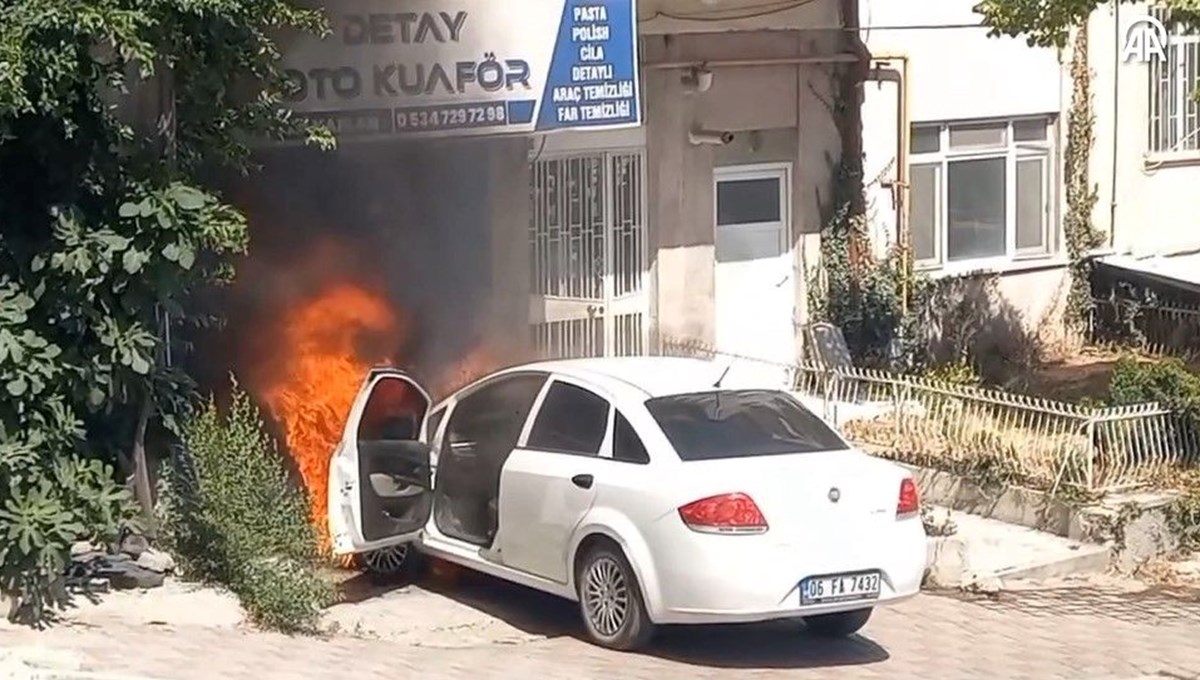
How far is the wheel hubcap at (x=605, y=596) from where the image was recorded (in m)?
9.88

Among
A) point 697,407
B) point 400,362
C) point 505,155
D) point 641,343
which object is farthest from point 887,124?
point 697,407

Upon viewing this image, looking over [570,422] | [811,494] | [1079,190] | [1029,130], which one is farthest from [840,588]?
[1079,190]

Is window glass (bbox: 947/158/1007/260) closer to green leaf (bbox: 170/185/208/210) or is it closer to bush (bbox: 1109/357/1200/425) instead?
bush (bbox: 1109/357/1200/425)

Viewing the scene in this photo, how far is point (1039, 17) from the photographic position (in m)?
14.5

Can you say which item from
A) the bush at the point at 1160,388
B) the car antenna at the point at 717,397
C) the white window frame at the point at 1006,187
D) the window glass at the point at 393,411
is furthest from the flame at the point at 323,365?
the white window frame at the point at 1006,187

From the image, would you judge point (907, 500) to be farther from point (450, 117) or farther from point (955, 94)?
point (955, 94)

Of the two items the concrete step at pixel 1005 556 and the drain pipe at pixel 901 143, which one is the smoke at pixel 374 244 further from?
the drain pipe at pixel 901 143

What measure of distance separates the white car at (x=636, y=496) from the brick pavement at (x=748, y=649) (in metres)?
0.30

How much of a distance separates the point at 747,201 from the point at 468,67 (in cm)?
466

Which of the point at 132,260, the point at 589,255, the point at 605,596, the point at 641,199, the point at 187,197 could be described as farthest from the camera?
the point at 641,199

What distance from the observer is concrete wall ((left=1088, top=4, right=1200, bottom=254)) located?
20.9 m

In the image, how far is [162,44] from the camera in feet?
32.5

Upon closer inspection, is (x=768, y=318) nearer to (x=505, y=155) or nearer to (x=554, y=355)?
(x=554, y=355)

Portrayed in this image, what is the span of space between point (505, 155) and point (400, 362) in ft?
6.63
